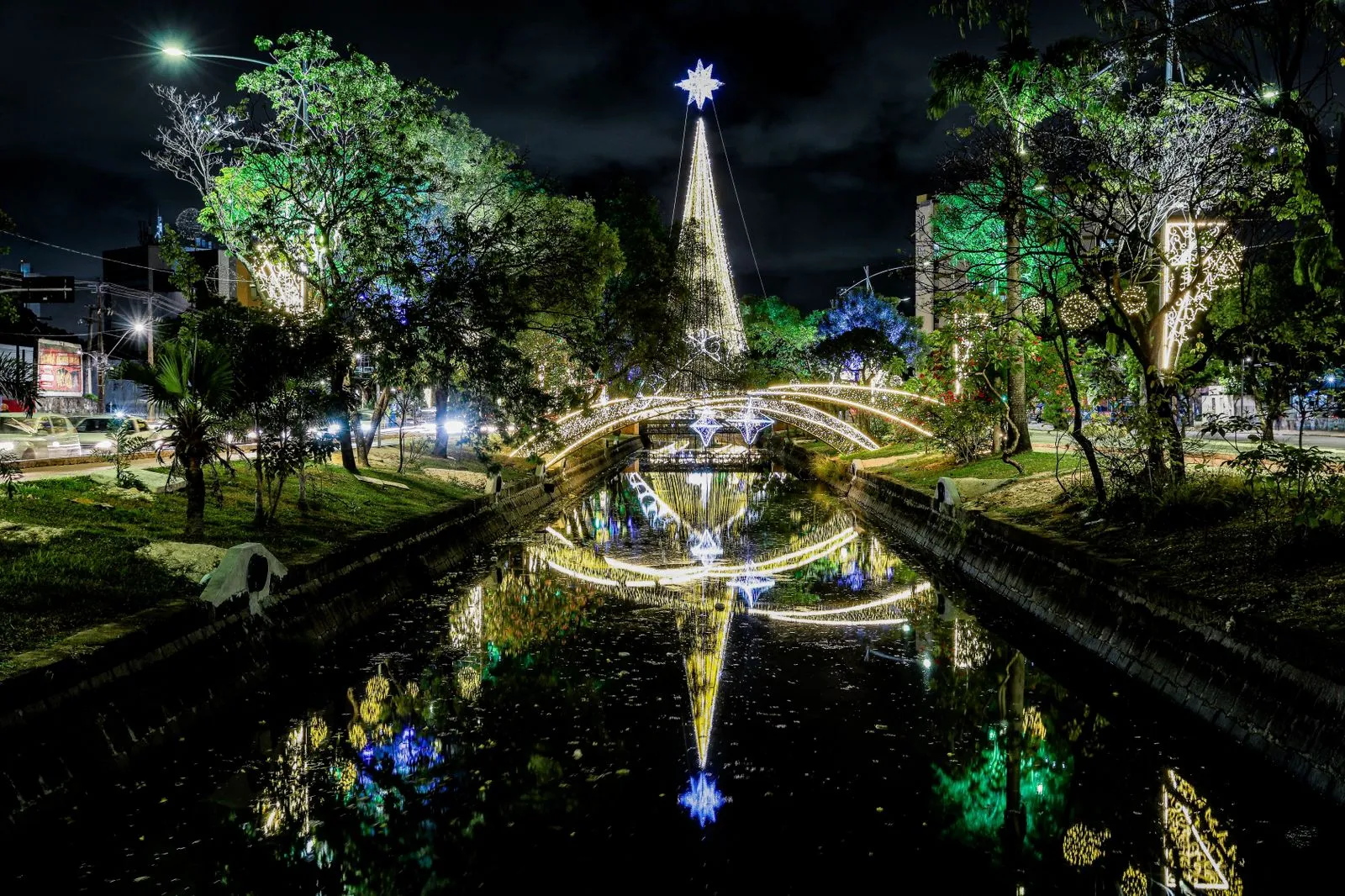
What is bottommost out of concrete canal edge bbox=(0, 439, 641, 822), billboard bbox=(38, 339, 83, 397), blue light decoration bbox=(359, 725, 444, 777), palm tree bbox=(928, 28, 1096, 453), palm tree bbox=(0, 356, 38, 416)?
blue light decoration bbox=(359, 725, 444, 777)

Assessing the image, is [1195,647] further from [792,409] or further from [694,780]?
[792,409]

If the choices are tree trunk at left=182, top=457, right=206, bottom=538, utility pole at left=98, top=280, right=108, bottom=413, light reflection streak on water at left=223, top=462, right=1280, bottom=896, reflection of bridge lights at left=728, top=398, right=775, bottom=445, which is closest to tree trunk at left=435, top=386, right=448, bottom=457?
light reflection streak on water at left=223, top=462, right=1280, bottom=896

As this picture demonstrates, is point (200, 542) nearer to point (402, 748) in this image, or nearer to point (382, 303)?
point (402, 748)

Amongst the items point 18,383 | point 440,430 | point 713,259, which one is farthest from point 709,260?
point 18,383

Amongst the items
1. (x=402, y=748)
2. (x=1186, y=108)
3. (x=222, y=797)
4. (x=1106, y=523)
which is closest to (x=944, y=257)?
(x=1106, y=523)

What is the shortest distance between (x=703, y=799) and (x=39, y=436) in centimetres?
2595

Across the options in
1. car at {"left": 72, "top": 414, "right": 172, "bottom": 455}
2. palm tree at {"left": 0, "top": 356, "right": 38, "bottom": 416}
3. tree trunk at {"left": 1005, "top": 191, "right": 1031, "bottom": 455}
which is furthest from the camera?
car at {"left": 72, "top": 414, "right": 172, "bottom": 455}

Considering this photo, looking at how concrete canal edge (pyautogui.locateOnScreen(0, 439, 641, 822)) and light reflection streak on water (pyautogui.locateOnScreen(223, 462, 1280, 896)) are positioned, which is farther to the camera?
light reflection streak on water (pyautogui.locateOnScreen(223, 462, 1280, 896))

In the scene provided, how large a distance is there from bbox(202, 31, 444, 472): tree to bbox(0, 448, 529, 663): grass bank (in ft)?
6.56

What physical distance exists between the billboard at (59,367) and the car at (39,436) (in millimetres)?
14525

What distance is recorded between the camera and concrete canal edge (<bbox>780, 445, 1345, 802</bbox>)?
7.37m

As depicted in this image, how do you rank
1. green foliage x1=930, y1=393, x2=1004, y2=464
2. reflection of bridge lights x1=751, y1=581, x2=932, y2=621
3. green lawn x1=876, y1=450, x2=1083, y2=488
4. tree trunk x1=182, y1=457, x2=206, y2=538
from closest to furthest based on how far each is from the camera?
tree trunk x1=182, y1=457, x2=206, y2=538
reflection of bridge lights x1=751, y1=581, x2=932, y2=621
green lawn x1=876, y1=450, x2=1083, y2=488
green foliage x1=930, y1=393, x2=1004, y2=464

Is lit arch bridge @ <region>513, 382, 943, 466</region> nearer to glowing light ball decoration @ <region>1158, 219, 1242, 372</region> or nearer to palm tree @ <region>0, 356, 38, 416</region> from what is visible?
glowing light ball decoration @ <region>1158, 219, 1242, 372</region>

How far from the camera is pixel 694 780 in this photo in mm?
7707
